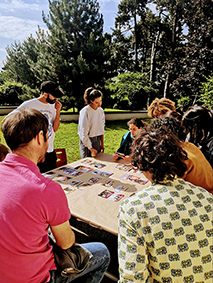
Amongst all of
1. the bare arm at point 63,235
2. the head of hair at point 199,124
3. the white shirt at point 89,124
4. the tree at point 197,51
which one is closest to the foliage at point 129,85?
the tree at point 197,51

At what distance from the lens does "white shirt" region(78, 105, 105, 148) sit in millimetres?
3305

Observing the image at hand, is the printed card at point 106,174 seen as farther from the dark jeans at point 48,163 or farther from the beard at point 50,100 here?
the beard at point 50,100

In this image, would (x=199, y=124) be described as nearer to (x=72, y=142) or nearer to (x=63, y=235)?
(x=63, y=235)

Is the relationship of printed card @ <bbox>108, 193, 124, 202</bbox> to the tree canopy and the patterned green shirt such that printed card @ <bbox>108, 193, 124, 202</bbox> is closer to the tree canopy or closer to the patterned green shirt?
the patterned green shirt

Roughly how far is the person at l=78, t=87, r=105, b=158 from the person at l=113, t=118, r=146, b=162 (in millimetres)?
453

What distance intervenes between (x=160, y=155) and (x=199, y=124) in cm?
135

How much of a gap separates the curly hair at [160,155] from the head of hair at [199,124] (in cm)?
118

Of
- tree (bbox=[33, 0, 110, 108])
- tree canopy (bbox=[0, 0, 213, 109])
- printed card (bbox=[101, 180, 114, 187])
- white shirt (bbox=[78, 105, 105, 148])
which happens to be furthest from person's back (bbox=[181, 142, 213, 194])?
tree (bbox=[33, 0, 110, 108])

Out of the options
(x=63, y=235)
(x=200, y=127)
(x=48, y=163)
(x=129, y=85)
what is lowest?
(x=48, y=163)

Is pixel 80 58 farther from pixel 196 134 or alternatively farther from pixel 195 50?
pixel 196 134

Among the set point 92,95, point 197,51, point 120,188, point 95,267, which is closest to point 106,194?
point 120,188

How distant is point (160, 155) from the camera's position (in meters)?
1.06

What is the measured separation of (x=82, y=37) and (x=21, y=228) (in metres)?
12.9

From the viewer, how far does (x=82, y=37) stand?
11.9 m
